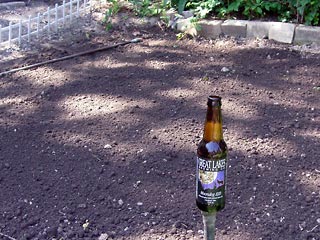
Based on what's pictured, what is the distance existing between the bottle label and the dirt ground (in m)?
0.80

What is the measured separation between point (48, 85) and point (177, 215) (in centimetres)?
200

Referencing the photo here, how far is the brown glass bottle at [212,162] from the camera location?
216 centimetres

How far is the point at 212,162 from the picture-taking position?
7.22 feet

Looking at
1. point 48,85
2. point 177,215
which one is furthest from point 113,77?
point 177,215

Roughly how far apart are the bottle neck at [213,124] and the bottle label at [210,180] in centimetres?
8

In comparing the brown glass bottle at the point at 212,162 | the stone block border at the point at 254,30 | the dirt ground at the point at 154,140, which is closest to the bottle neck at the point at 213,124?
the brown glass bottle at the point at 212,162

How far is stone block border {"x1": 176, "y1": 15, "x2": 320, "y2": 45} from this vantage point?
17.6ft

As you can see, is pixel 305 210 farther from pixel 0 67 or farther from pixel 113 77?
pixel 0 67

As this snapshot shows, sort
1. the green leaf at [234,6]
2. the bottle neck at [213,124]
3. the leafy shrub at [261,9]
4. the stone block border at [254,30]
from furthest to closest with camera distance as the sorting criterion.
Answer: the green leaf at [234,6], the leafy shrub at [261,9], the stone block border at [254,30], the bottle neck at [213,124]

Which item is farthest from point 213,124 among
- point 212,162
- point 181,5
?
point 181,5

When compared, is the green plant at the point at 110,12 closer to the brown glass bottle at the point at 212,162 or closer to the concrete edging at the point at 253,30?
the concrete edging at the point at 253,30

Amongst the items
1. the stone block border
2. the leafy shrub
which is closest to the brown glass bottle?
the stone block border

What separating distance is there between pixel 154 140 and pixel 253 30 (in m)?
2.18

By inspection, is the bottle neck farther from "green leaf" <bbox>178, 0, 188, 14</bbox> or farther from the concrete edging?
"green leaf" <bbox>178, 0, 188, 14</bbox>
